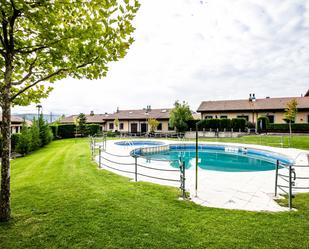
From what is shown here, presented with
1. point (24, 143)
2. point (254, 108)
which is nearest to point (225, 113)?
point (254, 108)

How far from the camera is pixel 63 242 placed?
337 cm

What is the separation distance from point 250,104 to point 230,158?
19338 mm

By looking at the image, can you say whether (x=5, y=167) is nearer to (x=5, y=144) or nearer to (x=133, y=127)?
A: (x=5, y=144)

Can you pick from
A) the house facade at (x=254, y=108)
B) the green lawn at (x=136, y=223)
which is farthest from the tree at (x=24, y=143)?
the house facade at (x=254, y=108)

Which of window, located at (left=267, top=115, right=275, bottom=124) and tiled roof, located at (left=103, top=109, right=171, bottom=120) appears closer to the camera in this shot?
window, located at (left=267, top=115, right=275, bottom=124)

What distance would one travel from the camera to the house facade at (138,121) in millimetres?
36031

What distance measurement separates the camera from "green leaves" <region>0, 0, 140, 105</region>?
3.58m

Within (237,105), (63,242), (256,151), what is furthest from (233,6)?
(237,105)

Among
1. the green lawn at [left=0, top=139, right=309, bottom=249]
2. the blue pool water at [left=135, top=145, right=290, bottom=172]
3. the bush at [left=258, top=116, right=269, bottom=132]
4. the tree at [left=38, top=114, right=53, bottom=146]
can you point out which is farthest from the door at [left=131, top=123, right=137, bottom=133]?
the green lawn at [left=0, top=139, right=309, bottom=249]

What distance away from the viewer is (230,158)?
16672mm

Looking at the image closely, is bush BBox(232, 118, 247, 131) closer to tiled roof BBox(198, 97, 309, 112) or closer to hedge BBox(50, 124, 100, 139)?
tiled roof BBox(198, 97, 309, 112)

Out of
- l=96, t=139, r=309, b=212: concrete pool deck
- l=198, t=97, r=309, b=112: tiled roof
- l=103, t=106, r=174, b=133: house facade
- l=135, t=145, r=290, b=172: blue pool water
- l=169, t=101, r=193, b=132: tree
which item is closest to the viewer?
l=96, t=139, r=309, b=212: concrete pool deck

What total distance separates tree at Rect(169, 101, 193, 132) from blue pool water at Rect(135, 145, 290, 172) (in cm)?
855

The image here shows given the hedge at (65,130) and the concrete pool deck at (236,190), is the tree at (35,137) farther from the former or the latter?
the concrete pool deck at (236,190)
